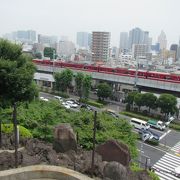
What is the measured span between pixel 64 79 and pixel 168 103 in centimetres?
1901

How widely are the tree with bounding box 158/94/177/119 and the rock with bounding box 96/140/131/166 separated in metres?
25.7

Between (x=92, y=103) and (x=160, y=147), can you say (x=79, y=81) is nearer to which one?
(x=92, y=103)

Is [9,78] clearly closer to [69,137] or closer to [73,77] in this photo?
[69,137]

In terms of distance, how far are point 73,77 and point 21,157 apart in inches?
1487

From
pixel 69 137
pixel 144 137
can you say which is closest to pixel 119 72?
pixel 144 137

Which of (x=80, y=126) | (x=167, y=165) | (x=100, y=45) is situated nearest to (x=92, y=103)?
(x=167, y=165)

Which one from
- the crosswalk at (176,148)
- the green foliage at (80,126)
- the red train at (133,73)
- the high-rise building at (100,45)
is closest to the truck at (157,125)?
the crosswalk at (176,148)

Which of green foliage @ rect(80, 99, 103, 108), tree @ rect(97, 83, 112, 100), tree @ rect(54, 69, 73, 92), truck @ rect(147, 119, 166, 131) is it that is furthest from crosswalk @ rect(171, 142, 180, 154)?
tree @ rect(54, 69, 73, 92)

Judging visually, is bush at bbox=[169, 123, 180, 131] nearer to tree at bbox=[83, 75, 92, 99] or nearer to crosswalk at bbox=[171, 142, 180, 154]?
crosswalk at bbox=[171, 142, 180, 154]

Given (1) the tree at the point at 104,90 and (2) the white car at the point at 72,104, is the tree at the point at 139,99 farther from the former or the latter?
(2) the white car at the point at 72,104

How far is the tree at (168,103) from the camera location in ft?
115

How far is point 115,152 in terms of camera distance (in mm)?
10641

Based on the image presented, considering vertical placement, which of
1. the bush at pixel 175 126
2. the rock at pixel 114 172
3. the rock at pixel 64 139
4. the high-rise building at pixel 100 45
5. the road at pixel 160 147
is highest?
the high-rise building at pixel 100 45

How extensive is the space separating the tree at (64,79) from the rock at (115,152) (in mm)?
35123
